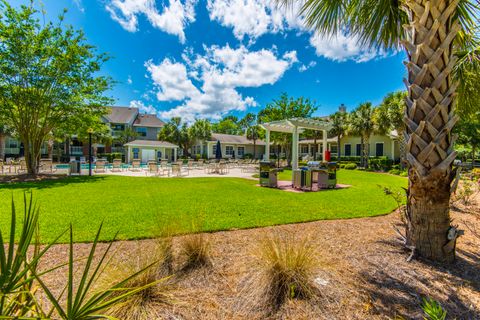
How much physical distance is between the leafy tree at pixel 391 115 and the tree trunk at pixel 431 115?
20.1 metres

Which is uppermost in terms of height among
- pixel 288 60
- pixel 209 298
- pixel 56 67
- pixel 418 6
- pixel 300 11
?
pixel 288 60

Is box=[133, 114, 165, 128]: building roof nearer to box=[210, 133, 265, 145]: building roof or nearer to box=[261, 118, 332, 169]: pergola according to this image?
box=[210, 133, 265, 145]: building roof

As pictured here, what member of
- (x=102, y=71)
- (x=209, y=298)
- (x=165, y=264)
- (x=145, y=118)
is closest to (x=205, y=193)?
(x=165, y=264)

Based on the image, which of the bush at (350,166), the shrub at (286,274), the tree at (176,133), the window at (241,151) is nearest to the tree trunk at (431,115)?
the shrub at (286,274)

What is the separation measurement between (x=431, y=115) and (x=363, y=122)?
24.1 metres

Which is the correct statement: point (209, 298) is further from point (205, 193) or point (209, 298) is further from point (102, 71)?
point (102, 71)

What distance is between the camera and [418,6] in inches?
122

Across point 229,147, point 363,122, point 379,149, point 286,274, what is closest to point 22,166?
point 286,274

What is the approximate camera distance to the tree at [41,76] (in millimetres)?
13344

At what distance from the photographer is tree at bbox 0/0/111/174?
43.8 ft

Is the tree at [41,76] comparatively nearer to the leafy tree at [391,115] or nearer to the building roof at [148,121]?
the leafy tree at [391,115]

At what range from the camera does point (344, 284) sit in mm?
2871

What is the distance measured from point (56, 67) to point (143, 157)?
66.5 feet

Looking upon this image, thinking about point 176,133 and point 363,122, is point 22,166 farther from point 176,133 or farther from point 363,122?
point 363,122
